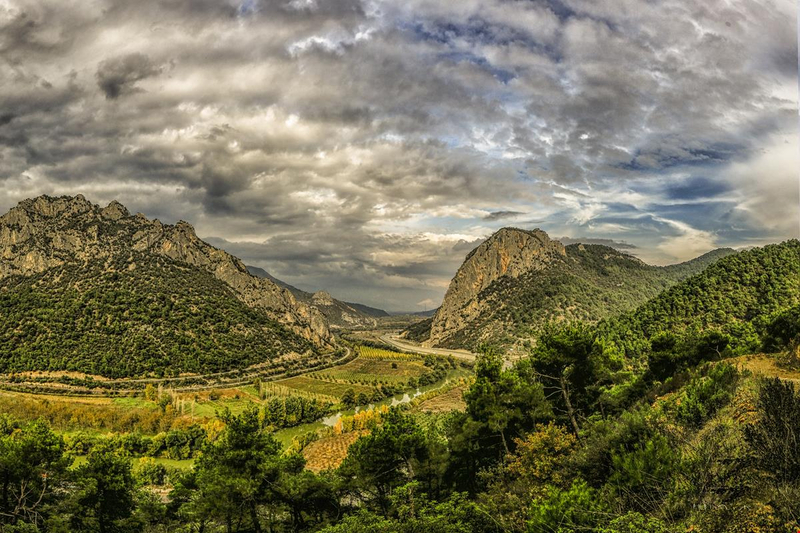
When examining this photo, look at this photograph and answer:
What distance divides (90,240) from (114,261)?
1699 centimetres

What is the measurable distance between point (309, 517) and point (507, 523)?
1566 centimetres

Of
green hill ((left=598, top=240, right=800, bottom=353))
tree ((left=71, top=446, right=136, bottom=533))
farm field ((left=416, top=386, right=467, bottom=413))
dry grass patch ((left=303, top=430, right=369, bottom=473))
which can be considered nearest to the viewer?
tree ((left=71, top=446, right=136, bottom=533))

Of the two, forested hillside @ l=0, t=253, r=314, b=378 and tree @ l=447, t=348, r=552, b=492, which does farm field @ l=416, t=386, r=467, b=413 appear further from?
forested hillside @ l=0, t=253, r=314, b=378

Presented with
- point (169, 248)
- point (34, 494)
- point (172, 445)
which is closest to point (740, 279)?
point (34, 494)

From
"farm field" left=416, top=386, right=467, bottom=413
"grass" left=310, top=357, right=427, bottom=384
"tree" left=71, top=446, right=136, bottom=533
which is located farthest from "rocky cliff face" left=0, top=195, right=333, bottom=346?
"tree" left=71, top=446, right=136, bottom=533

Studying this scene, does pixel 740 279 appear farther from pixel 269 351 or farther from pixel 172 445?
pixel 269 351

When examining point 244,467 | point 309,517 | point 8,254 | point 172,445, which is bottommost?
point 172,445

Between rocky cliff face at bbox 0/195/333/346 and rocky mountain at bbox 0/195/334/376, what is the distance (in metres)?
0.30

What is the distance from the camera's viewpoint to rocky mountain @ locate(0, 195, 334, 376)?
150500 millimetres

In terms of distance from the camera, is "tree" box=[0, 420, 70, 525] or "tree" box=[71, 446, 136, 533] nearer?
"tree" box=[0, 420, 70, 525]

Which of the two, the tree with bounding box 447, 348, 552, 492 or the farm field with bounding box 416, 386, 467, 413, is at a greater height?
the tree with bounding box 447, 348, 552, 492

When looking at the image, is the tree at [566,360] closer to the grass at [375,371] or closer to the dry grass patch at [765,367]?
the dry grass patch at [765,367]

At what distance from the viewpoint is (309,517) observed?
86.6ft

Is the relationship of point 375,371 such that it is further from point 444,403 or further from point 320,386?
point 444,403
